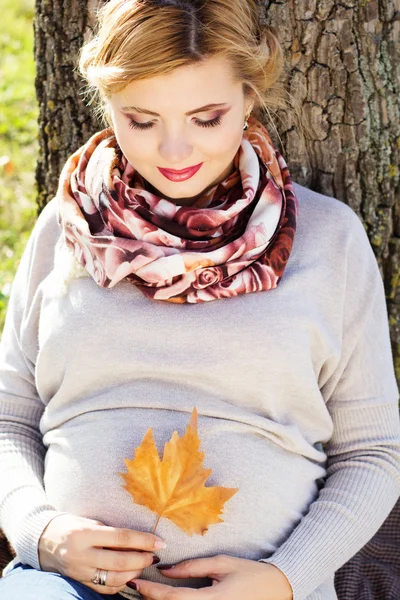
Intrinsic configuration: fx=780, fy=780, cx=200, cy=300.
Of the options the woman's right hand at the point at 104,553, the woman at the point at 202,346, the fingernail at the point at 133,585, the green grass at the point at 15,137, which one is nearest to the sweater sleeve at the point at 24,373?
the woman at the point at 202,346

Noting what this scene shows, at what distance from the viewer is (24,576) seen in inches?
68.7

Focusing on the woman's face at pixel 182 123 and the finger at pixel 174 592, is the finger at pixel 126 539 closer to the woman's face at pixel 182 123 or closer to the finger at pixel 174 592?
the finger at pixel 174 592

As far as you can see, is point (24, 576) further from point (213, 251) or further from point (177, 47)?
point (177, 47)

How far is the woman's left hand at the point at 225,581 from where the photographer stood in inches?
67.1

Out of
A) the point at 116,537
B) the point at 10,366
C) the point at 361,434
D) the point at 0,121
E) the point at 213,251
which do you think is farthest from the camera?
the point at 0,121

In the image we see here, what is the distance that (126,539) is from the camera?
68.6 inches

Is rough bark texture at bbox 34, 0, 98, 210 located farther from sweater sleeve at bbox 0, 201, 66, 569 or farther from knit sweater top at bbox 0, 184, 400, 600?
knit sweater top at bbox 0, 184, 400, 600

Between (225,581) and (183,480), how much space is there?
9.3 inches

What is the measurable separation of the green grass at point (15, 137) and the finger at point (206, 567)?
5.65 ft

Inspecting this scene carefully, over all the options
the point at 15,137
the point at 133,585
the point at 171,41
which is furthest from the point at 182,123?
the point at 15,137

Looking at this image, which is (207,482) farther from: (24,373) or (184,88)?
(184,88)

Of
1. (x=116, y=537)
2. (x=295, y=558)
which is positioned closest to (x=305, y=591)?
(x=295, y=558)

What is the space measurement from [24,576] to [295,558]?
0.62m

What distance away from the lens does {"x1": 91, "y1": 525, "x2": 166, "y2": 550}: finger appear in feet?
5.70
